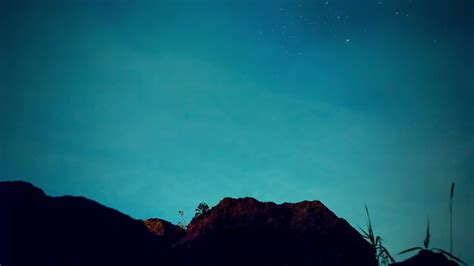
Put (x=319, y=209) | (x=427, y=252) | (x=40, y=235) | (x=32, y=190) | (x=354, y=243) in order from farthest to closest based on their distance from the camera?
(x=319, y=209) → (x=354, y=243) → (x=32, y=190) → (x=40, y=235) → (x=427, y=252)

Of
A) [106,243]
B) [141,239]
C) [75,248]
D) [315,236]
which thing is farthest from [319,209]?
[75,248]

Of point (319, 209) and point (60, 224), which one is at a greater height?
point (319, 209)

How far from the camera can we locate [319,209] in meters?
15.0

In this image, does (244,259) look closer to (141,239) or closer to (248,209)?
(248,209)

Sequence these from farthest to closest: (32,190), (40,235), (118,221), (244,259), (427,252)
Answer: (244,259)
(118,221)
(32,190)
(40,235)
(427,252)

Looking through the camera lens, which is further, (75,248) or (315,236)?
(315,236)

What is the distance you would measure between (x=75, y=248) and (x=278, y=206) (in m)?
9.23

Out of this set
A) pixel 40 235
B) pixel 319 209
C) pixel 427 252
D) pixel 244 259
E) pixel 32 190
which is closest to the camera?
pixel 427 252

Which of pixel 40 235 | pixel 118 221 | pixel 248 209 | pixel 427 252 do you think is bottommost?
pixel 427 252

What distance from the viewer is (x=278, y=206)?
15.3 m

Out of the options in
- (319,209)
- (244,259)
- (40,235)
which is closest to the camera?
(40,235)

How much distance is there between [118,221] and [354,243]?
10.2m

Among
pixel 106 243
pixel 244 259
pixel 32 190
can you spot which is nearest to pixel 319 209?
pixel 244 259

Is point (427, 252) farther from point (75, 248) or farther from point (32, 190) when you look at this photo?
point (32, 190)
